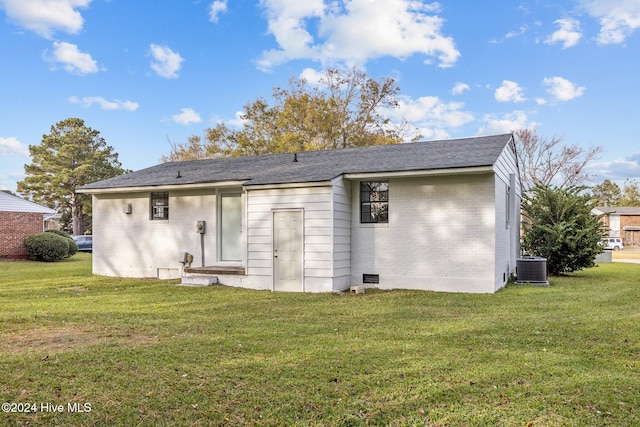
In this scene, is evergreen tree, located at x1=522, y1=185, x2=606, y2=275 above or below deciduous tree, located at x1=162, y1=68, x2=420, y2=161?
below

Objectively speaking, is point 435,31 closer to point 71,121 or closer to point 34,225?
point 34,225

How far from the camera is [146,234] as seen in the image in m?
13.3

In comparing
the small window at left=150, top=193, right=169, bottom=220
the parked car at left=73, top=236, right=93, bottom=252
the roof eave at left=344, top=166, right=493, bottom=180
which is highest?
the roof eave at left=344, top=166, right=493, bottom=180

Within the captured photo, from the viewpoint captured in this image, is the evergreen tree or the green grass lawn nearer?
the green grass lawn

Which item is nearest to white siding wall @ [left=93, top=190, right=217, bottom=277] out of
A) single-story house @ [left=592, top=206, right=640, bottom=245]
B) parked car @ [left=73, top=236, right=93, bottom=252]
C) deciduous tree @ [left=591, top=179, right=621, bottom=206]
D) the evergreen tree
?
the evergreen tree

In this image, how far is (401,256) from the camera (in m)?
10.4

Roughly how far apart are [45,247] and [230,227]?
13.8 m

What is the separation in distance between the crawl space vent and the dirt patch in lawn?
601 cm

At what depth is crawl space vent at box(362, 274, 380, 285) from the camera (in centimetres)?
1060

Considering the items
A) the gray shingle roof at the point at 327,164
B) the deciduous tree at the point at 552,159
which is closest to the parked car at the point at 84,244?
the gray shingle roof at the point at 327,164

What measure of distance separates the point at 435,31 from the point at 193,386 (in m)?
16.6

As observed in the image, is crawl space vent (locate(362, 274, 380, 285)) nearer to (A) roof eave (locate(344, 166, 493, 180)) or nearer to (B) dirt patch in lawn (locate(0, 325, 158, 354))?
(A) roof eave (locate(344, 166, 493, 180))

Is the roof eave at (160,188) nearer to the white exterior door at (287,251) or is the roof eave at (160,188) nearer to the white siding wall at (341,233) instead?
the white exterior door at (287,251)

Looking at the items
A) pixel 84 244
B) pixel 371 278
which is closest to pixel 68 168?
pixel 84 244
